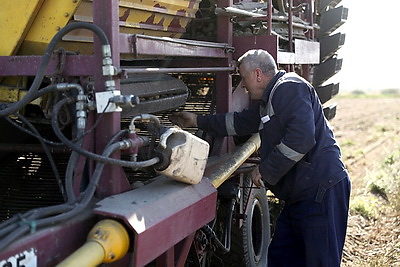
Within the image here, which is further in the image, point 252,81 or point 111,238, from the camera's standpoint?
point 252,81

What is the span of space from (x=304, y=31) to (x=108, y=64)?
10.7 ft

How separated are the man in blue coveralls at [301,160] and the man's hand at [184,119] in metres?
0.49

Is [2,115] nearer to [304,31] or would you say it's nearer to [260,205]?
[260,205]

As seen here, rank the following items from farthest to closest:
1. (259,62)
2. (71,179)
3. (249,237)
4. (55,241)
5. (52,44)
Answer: (249,237), (259,62), (52,44), (71,179), (55,241)

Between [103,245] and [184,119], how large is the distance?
6.15 ft

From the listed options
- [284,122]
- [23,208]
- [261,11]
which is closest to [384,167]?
[261,11]

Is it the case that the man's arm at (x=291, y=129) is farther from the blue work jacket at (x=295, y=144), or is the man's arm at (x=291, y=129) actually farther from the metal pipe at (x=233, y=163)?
the metal pipe at (x=233, y=163)

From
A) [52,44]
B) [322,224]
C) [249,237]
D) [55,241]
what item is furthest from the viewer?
[249,237]

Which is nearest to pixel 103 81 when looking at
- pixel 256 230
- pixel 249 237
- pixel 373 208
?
pixel 249 237

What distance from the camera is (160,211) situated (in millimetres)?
2607

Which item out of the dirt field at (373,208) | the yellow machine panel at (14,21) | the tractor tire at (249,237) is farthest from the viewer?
the dirt field at (373,208)

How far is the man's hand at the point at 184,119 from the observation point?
4.03 metres

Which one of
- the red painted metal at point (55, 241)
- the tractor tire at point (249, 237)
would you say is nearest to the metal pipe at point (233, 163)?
the tractor tire at point (249, 237)

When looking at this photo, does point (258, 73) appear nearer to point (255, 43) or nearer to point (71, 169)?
point (255, 43)
